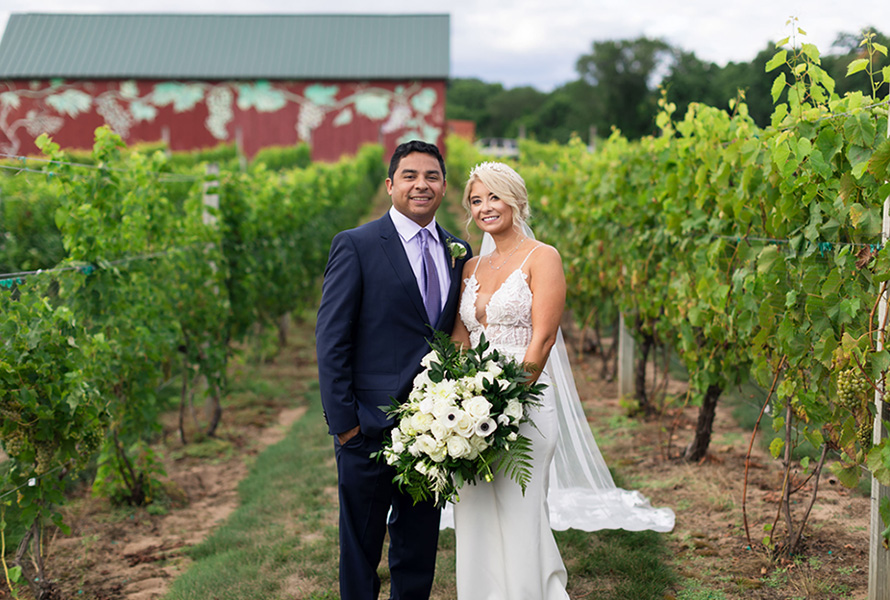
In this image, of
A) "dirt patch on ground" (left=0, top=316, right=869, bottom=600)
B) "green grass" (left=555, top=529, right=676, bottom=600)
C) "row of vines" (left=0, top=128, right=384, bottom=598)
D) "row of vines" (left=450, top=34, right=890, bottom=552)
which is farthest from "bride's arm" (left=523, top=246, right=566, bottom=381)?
"row of vines" (left=0, top=128, right=384, bottom=598)

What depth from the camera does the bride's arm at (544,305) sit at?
8.98 feet

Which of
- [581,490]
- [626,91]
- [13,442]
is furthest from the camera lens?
[626,91]

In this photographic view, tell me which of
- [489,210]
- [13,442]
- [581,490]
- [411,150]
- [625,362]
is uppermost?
[411,150]

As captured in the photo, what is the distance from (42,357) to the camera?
3.24 metres

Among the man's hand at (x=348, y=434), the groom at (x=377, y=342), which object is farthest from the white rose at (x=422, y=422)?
the man's hand at (x=348, y=434)

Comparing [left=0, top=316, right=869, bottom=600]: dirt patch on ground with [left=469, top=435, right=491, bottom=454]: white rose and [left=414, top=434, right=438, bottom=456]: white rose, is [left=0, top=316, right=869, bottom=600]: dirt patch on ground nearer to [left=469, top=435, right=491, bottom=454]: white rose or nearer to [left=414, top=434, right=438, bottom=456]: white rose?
[left=469, top=435, right=491, bottom=454]: white rose

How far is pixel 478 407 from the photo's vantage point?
2.48 metres

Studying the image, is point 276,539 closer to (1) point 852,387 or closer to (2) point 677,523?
(2) point 677,523

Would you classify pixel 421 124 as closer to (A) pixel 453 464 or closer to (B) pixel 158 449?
(B) pixel 158 449

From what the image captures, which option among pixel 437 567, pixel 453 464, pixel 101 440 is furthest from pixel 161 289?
pixel 453 464

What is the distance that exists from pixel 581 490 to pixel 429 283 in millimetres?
1854

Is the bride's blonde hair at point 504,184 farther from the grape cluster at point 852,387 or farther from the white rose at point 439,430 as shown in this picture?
the grape cluster at point 852,387

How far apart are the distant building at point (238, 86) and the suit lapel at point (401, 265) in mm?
29318

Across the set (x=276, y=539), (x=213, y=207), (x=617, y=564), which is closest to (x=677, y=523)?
(x=617, y=564)
